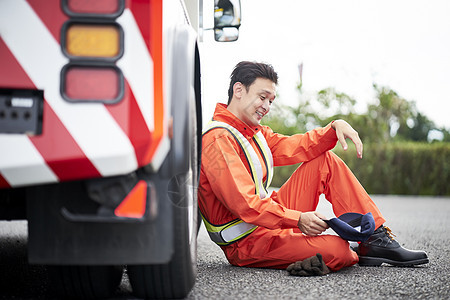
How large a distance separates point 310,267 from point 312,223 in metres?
0.27

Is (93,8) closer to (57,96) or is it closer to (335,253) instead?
(57,96)

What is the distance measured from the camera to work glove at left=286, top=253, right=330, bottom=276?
2.69 m

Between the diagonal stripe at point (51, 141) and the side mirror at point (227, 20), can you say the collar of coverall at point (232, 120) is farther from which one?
the diagonal stripe at point (51, 141)

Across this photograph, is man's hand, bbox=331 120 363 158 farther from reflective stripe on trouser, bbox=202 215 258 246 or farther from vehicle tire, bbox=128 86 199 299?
vehicle tire, bbox=128 86 199 299

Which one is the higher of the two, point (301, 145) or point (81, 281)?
point (301, 145)

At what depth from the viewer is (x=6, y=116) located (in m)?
1.50

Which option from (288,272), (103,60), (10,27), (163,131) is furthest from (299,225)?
(10,27)

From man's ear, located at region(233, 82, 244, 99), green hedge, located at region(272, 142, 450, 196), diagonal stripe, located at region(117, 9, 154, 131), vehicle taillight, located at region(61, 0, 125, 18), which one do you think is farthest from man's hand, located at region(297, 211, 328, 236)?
green hedge, located at region(272, 142, 450, 196)

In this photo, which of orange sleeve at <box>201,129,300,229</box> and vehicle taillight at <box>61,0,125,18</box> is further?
orange sleeve at <box>201,129,300,229</box>

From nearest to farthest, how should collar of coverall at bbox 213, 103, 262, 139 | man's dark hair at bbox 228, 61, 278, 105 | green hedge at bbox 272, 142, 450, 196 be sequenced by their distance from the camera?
A: collar of coverall at bbox 213, 103, 262, 139
man's dark hair at bbox 228, 61, 278, 105
green hedge at bbox 272, 142, 450, 196

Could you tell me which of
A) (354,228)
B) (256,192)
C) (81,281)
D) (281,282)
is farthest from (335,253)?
(81,281)

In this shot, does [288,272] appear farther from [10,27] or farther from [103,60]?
[10,27]

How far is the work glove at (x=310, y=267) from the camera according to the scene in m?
2.69

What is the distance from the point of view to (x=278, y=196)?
10.3 ft
